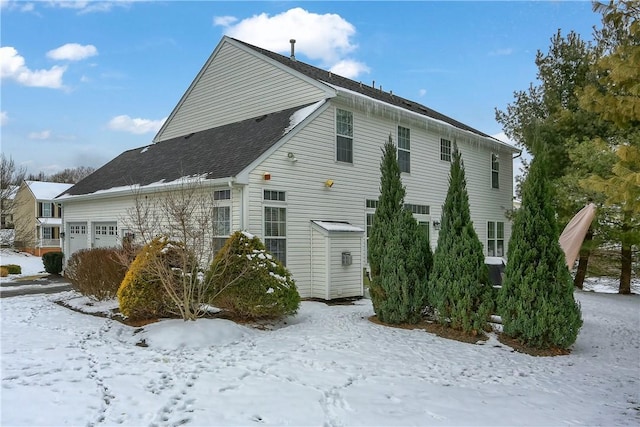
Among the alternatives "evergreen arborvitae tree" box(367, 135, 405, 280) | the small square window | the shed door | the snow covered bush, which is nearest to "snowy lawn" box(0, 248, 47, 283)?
the shed door

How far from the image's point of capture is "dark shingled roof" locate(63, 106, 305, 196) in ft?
36.2

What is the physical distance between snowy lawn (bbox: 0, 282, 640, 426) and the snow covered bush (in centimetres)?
46

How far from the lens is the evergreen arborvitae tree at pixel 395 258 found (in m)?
8.23

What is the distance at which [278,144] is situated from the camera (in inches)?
419

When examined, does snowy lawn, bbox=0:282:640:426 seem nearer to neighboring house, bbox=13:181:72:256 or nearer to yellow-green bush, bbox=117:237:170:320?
yellow-green bush, bbox=117:237:170:320

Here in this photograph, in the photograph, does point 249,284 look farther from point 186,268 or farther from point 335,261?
point 335,261

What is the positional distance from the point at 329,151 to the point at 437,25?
14.5 ft

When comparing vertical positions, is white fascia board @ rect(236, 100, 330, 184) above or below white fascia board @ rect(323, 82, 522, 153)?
below

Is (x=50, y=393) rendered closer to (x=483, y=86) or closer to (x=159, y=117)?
(x=483, y=86)

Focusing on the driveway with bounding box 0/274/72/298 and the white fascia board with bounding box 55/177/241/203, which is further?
the driveway with bounding box 0/274/72/298

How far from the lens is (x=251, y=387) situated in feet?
15.4

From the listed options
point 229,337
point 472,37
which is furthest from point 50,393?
point 472,37

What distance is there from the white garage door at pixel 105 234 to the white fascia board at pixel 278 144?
A: 653 cm

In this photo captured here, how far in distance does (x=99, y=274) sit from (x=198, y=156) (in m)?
4.78
